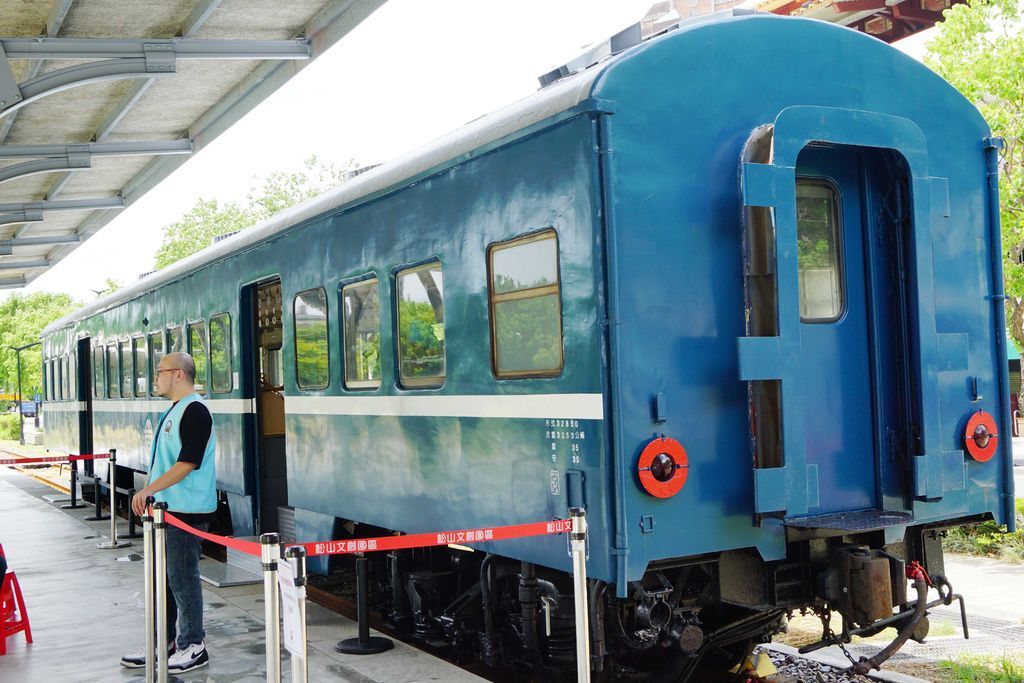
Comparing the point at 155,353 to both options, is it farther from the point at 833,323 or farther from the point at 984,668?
the point at 984,668

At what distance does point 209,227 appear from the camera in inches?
1741

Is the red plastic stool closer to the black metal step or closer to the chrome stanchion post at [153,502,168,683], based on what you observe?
the chrome stanchion post at [153,502,168,683]

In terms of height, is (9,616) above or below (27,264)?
below

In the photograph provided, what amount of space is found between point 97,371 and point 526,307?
12.9m

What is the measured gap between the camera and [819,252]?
5.62m

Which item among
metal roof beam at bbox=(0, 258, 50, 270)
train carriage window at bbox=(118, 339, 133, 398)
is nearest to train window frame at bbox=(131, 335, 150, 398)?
train carriage window at bbox=(118, 339, 133, 398)

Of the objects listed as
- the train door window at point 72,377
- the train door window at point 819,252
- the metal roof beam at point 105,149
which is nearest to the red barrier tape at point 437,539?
the train door window at point 819,252

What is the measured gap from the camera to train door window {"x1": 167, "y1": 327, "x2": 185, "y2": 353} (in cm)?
1184

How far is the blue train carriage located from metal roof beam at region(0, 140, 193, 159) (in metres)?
9.43

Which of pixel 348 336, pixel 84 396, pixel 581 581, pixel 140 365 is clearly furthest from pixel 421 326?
pixel 84 396

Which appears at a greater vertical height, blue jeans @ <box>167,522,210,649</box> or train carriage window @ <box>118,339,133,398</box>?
train carriage window @ <box>118,339,133,398</box>

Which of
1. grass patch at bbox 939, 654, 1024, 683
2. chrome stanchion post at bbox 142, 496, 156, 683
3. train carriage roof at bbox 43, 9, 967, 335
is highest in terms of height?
train carriage roof at bbox 43, 9, 967, 335

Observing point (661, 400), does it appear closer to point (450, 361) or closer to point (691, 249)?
point (691, 249)

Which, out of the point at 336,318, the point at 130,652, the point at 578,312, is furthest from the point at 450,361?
the point at 130,652
